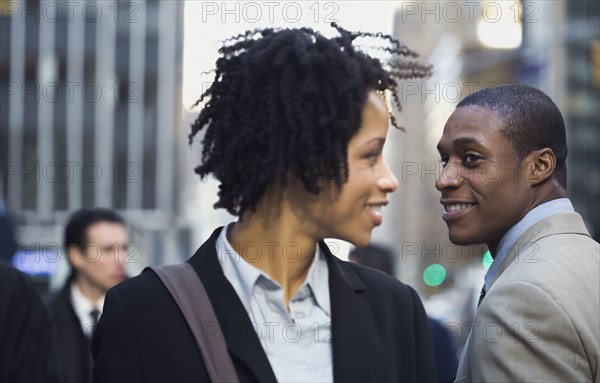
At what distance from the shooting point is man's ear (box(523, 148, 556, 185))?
3824mm

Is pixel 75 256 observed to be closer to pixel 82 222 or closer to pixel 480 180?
pixel 82 222

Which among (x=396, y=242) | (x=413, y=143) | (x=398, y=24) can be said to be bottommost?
(x=396, y=242)

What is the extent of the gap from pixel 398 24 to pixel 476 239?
13577cm

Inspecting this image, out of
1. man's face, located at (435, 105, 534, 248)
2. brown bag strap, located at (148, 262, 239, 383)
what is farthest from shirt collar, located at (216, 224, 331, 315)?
man's face, located at (435, 105, 534, 248)

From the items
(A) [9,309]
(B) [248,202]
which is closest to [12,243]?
(A) [9,309]

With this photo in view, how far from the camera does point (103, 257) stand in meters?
7.26

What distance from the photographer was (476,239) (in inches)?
153

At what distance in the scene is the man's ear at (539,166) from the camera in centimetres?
382

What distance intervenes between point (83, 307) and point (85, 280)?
240 mm

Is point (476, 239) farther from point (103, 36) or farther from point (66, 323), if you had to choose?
point (103, 36)

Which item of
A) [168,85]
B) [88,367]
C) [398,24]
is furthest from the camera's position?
[398,24]

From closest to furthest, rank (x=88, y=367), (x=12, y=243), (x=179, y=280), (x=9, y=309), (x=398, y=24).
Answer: (x=179, y=280) → (x=9, y=309) → (x=88, y=367) → (x=12, y=243) → (x=398, y=24)

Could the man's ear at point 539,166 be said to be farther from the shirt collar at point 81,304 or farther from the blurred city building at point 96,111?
the blurred city building at point 96,111

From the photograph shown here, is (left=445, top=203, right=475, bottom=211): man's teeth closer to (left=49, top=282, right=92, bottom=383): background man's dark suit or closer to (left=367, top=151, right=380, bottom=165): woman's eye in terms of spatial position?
(left=367, top=151, right=380, bottom=165): woman's eye
